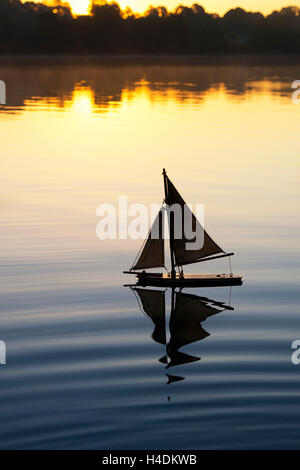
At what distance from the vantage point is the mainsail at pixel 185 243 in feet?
103

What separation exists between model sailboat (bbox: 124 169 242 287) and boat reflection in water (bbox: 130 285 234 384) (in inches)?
18.5

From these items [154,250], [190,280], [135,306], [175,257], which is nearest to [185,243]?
[175,257]

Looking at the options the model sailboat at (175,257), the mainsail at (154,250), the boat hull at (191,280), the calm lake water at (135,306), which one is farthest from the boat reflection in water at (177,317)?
the mainsail at (154,250)

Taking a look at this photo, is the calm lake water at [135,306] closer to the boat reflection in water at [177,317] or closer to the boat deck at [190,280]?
the boat reflection in water at [177,317]

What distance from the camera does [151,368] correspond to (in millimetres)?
22031

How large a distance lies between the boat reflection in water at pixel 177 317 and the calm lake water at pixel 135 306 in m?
0.13

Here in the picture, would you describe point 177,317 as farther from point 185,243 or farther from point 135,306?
point 185,243

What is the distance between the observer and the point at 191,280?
2975 cm

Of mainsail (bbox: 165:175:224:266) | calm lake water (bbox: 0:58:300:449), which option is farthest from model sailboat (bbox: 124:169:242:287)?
calm lake water (bbox: 0:58:300:449)

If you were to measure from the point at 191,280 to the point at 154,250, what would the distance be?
1.76 meters
